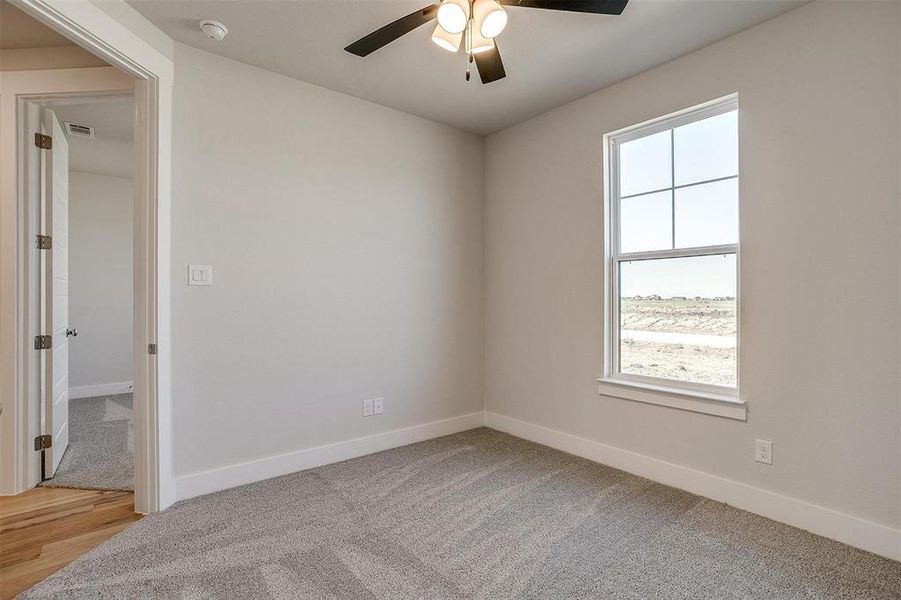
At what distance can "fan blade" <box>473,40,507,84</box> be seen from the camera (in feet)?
6.75

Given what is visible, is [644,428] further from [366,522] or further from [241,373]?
[241,373]

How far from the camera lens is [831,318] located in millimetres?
2174

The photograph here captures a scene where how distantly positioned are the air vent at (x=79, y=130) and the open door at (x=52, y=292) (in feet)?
3.15

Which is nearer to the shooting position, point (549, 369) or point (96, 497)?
point (96, 497)

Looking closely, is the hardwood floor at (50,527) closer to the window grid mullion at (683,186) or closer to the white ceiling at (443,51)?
the white ceiling at (443,51)

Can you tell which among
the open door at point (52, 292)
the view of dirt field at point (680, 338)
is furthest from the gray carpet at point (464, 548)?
the open door at point (52, 292)

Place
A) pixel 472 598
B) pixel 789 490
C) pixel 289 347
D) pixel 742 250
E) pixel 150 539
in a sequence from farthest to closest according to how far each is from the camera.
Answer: pixel 289 347 → pixel 742 250 → pixel 789 490 → pixel 150 539 → pixel 472 598

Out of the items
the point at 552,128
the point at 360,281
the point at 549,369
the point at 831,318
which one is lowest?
the point at 549,369

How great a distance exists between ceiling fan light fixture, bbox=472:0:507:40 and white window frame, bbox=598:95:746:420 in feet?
5.15

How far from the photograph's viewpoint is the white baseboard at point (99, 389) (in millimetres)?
5137

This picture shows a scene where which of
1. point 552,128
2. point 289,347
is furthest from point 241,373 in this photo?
point 552,128

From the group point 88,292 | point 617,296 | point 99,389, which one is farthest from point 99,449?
point 617,296

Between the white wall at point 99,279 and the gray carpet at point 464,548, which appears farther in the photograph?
the white wall at point 99,279

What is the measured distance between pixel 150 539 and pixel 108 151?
4172 mm
